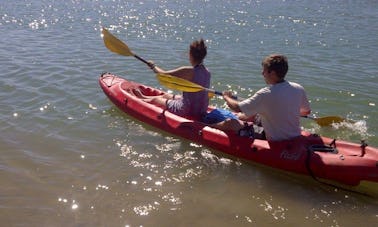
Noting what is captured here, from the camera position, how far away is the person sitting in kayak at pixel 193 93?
20.8 feet

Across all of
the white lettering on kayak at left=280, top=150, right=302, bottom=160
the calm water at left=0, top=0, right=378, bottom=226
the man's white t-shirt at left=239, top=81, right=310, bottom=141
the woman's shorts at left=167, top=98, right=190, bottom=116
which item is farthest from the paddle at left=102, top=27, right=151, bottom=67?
the white lettering on kayak at left=280, top=150, right=302, bottom=160

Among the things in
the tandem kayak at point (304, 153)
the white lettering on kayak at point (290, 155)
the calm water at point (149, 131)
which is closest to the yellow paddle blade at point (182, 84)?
the tandem kayak at point (304, 153)

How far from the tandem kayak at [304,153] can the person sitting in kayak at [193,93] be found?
0.16m

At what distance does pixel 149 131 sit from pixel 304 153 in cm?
255

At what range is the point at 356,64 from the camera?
35.9 ft

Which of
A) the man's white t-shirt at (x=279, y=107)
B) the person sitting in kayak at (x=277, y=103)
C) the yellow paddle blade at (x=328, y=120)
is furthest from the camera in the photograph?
the yellow paddle blade at (x=328, y=120)

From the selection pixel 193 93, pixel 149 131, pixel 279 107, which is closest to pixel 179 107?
pixel 193 93

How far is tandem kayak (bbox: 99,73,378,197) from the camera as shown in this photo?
17.5 ft

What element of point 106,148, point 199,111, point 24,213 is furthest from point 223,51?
point 24,213

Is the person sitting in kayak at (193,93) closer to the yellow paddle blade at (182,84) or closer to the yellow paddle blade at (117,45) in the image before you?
the yellow paddle blade at (182,84)

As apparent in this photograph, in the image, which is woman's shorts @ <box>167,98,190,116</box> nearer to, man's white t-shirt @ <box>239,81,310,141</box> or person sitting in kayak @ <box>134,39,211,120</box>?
person sitting in kayak @ <box>134,39,211,120</box>

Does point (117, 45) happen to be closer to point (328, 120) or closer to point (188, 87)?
point (188, 87)

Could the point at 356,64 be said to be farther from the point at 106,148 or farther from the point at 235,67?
the point at 106,148

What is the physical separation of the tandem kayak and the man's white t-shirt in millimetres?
156
